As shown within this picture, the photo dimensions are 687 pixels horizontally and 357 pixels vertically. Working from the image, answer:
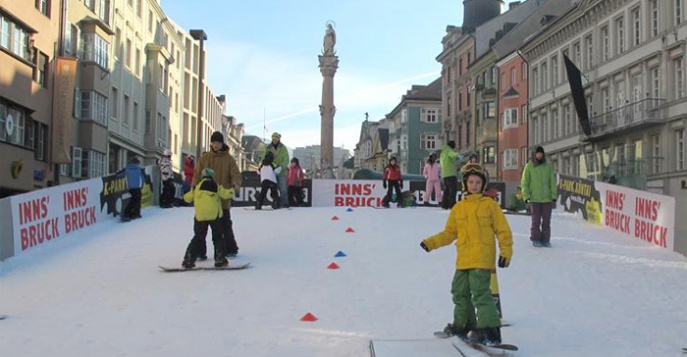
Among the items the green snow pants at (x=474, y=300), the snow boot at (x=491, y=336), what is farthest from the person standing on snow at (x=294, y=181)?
the snow boot at (x=491, y=336)

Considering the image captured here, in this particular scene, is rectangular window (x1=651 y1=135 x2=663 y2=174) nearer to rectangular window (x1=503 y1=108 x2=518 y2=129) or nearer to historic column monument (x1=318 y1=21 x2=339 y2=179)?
historic column monument (x1=318 y1=21 x2=339 y2=179)

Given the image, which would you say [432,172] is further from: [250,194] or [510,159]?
[510,159]

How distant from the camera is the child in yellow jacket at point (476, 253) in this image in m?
6.93

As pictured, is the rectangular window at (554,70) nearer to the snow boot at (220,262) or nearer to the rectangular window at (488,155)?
the rectangular window at (488,155)

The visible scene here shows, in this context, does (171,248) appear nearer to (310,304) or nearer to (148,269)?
(148,269)

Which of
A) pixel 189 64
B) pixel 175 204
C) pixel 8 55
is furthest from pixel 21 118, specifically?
pixel 189 64

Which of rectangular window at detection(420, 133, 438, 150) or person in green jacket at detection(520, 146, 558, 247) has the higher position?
rectangular window at detection(420, 133, 438, 150)

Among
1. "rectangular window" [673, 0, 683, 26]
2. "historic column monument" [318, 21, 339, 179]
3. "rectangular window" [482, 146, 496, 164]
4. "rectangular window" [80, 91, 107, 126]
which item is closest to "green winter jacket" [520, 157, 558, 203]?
"historic column monument" [318, 21, 339, 179]

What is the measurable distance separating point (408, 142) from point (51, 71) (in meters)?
62.4

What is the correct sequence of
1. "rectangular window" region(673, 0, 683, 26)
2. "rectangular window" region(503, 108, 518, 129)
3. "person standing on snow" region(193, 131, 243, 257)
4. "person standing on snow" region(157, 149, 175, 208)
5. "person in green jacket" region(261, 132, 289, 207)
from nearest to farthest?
"person standing on snow" region(193, 131, 243, 257) < "person in green jacket" region(261, 132, 289, 207) < "person standing on snow" region(157, 149, 175, 208) < "rectangular window" region(673, 0, 683, 26) < "rectangular window" region(503, 108, 518, 129)

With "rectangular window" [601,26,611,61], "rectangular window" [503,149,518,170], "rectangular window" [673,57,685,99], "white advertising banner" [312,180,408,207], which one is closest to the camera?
"white advertising banner" [312,180,408,207]

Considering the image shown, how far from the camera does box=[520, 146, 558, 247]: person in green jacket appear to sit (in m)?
14.3

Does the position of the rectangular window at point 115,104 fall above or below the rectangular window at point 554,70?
below

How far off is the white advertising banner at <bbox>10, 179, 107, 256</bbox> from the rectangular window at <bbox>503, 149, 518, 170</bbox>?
43450 millimetres
